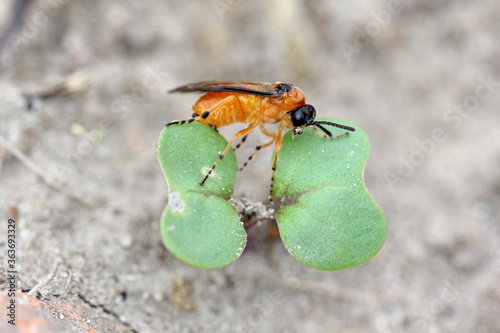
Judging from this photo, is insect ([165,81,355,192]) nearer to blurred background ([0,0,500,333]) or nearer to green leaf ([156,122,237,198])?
green leaf ([156,122,237,198])

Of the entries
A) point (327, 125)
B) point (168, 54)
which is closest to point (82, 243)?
point (327, 125)

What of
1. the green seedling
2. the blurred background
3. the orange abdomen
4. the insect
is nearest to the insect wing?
the insect

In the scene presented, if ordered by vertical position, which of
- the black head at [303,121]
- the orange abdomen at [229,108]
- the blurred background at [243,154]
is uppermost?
the black head at [303,121]

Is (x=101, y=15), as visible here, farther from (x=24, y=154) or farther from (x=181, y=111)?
(x=24, y=154)

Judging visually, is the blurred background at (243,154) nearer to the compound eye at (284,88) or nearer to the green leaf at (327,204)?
the green leaf at (327,204)

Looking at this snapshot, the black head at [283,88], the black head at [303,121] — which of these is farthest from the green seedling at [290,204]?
the black head at [283,88]

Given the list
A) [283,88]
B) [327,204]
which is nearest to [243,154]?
[283,88]

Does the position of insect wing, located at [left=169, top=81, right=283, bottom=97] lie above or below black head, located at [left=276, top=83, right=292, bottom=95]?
below
